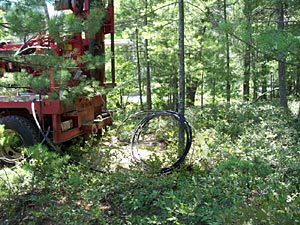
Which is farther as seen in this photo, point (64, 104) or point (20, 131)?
point (20, 131)

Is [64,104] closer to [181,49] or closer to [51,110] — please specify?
[51,110]

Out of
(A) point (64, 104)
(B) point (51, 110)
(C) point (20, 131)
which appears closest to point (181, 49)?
(A) point (64, 104)

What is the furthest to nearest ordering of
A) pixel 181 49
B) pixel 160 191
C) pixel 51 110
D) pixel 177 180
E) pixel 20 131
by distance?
pixel 20 131, pixel 181 49, pixel 51 110, pixel 177 180, pixel 160 191

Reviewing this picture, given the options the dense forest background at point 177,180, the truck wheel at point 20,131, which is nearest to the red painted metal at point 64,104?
the truck wheel at point 20,131

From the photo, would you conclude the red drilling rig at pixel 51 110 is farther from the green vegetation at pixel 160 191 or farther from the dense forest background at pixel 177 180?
the green vegetation at pixel 160 191

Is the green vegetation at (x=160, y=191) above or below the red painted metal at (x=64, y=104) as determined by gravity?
below

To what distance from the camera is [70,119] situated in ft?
19.5

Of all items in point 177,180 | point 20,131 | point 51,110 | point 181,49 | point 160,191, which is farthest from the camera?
point 20,131

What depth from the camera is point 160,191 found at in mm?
4238

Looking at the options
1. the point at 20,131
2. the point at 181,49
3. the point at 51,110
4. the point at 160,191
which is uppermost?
the point at 181,49

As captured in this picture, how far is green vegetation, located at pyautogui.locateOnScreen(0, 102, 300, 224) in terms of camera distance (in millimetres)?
3422

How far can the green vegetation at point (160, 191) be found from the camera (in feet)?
11.2

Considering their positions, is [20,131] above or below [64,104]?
below

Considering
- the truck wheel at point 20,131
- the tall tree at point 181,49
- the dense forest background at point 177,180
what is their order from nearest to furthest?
the dense forest background at point 177,180 < the tall tree at point 181,49 < the truck wheel at point 20,131
